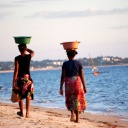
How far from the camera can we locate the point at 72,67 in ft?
26.8

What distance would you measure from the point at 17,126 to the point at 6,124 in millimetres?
→ 383

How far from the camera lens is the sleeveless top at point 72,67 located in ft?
26.8

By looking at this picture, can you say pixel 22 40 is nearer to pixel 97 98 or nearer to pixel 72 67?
pixel 72 67

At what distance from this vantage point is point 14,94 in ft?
27.7

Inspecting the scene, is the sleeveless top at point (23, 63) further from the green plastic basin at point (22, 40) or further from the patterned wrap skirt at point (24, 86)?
the green plastic basin at point (22, 40)

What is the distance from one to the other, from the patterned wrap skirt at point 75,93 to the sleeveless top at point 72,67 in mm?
88

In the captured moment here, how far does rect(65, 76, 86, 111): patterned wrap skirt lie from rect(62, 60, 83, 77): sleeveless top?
3.5 inches

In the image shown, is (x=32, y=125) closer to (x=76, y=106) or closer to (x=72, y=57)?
(x=76, y=106)

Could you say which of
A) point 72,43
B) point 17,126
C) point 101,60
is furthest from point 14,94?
point 101,60

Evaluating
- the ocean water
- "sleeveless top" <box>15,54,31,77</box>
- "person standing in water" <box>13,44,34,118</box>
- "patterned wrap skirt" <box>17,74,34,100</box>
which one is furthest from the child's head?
the ocean water

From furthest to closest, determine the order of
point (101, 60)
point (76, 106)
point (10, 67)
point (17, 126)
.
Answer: point (101, 60) < point (10, 67) < point (76, 106) < point (17, 126)

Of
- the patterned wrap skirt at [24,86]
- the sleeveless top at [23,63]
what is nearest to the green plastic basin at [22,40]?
the sleeveless top at [23,63]

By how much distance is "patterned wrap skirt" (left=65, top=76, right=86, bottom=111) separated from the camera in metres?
8.13

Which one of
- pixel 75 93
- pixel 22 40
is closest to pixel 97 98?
pixel 75 93
